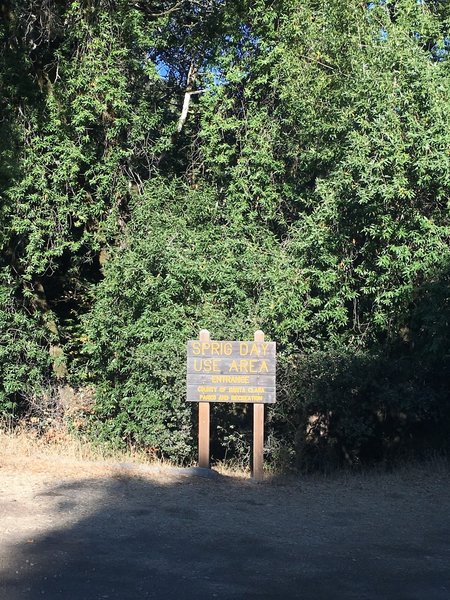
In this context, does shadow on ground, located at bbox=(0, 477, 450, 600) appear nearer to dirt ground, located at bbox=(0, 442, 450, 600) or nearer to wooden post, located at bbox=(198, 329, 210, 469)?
dirt ground, located at bbox=(0, 442, 450, 600)

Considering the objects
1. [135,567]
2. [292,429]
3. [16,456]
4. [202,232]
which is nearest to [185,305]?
[202,232]

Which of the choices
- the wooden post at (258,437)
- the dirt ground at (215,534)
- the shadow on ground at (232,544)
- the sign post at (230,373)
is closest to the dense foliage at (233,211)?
the wooden post at (258,437)

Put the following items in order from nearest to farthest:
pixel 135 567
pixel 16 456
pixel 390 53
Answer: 1. pixel 135 567
2. pixel 16 456
3. pixel 390 53

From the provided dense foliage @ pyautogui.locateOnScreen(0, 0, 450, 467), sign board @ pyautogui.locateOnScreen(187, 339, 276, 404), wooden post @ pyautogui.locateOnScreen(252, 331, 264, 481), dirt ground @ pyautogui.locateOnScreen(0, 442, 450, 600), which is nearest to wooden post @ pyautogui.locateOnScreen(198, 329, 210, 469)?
sign board @ pyautogui.locateOnScreen(187, 339, 276, 404)

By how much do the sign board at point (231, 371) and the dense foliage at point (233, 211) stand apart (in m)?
1.21

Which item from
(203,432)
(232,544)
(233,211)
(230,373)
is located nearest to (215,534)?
(232,544)

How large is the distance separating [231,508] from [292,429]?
376cm

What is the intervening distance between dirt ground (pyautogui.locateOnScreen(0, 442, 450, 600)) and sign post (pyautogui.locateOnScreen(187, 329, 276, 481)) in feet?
3.35

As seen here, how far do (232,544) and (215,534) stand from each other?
14.8 inches

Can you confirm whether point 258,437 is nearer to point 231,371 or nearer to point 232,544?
point 231,371

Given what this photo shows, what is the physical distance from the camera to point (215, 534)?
7457 millimetres

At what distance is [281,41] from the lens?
1576 cm

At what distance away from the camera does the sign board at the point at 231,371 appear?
10.6 m

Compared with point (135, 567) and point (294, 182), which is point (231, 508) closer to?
point (135, 567)
